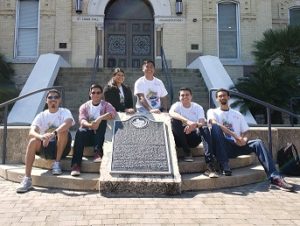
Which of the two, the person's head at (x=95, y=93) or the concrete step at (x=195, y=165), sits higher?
the person's head at (x=95, y=93)

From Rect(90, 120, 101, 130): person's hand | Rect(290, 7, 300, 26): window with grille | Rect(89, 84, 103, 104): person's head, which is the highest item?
Rect(290, 7, 300, 26): window with grille

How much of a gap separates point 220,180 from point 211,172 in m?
0.18

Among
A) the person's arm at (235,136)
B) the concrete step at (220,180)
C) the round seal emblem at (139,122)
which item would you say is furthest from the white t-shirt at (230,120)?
the round seal emblem at (139,122)

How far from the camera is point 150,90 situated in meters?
7.61

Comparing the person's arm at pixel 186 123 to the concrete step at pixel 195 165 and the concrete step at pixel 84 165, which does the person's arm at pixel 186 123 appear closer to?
the concrete step at pixel 195 165

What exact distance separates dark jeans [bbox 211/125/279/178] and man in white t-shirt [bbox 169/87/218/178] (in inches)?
4.9

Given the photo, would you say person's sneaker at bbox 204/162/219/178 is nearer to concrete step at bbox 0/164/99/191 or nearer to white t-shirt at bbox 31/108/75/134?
concrete step at bbox 0/164/99/191

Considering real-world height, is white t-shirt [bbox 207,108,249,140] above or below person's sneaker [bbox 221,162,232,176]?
above

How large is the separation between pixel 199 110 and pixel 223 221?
262cm

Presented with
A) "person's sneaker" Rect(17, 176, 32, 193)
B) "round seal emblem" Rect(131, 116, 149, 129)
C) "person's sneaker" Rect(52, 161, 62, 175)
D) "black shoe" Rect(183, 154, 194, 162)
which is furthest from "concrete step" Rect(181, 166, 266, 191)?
"person's sneaker" Rect(17, 176, 32, 193)

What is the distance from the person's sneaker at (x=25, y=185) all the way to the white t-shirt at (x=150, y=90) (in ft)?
8.83

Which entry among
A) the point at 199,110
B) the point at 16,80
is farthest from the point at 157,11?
the point at 199,110

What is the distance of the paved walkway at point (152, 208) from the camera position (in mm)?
4449

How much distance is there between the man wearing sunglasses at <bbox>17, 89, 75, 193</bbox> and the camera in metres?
5.86
